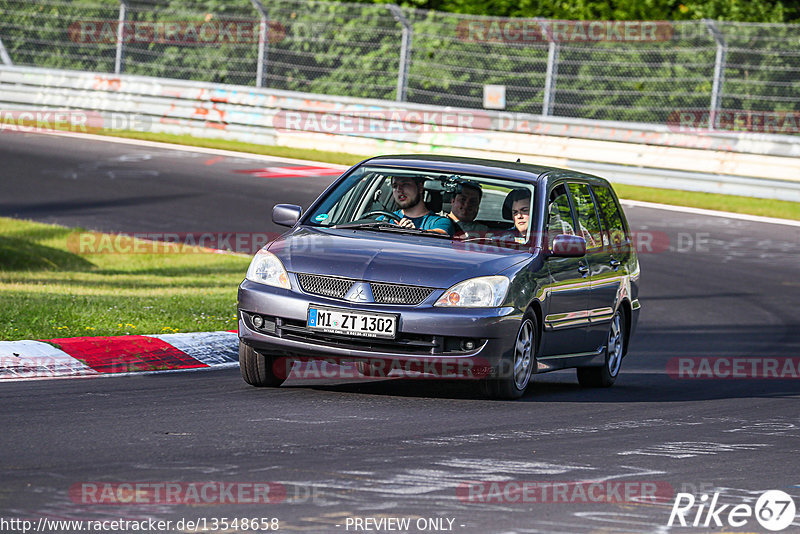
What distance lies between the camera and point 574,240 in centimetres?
931

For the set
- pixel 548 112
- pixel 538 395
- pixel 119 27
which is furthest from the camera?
pixel 119 27

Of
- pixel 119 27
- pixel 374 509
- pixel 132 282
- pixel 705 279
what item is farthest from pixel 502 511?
pixel 119 27

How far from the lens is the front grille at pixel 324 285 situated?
848 cm

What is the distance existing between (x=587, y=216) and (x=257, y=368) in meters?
2.94

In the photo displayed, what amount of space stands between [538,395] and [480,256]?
1.32 m

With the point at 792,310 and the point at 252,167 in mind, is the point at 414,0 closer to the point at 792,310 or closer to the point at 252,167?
the point at 252,167

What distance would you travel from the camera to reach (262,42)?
2716 centimetres
